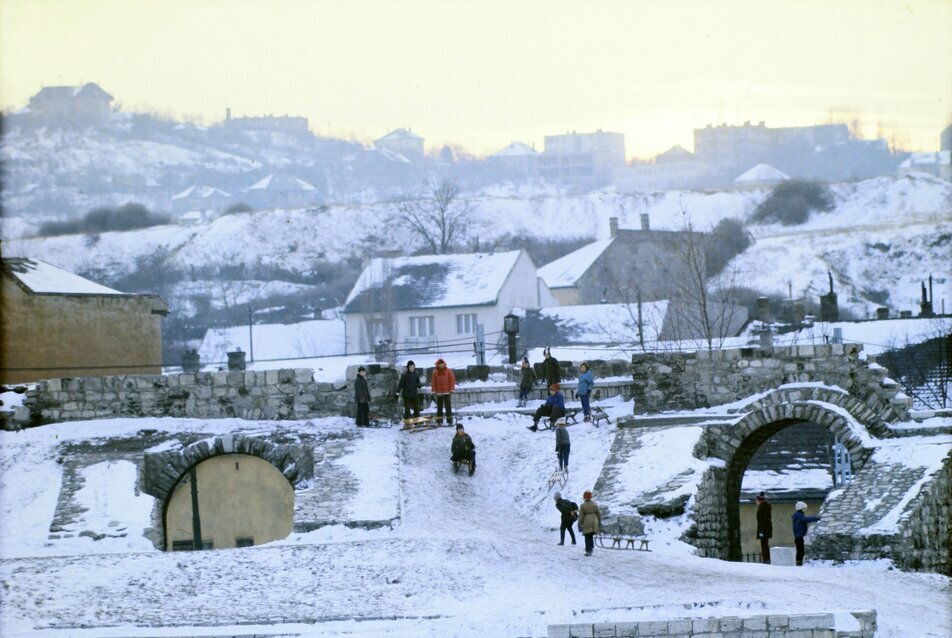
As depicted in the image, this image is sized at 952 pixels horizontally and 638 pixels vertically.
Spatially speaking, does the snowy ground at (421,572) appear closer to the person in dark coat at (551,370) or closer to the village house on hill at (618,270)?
the person in dark coat at (551,370)

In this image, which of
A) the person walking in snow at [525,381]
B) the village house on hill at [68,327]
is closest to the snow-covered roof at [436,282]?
the village house on hill at [68,327]

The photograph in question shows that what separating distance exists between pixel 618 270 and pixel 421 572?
69.6 metres

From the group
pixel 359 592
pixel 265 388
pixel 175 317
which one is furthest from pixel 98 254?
pixel 359 592

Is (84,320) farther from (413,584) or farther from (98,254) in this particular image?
(98,254)

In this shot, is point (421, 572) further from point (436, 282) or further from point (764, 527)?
point (436, 282)

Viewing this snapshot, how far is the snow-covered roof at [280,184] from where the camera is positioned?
186750mm

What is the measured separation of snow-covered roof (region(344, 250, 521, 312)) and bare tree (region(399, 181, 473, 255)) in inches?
1298

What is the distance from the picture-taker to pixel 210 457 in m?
29.3

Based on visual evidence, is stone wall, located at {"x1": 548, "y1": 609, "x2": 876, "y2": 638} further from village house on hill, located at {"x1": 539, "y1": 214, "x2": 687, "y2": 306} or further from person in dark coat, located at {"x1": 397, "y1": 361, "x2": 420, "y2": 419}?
village house on hill, located at {"x1": 539, "y1": 214, "x2": 687, "y2": 306}

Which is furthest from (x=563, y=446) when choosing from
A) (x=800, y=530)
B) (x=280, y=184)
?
(x=280, y=184)

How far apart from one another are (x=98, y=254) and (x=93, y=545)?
90260 millimetres

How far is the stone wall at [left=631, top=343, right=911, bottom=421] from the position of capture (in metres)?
28.7

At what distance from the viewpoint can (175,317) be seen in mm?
103438

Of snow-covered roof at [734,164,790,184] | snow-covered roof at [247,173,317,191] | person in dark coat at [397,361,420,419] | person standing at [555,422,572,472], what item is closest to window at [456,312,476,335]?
person in dark coat at [397,361,420,419]
